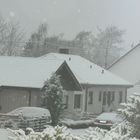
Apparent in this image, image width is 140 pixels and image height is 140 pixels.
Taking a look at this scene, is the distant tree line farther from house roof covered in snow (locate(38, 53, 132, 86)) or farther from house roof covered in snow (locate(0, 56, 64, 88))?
house roof covered in snow (locate(0, 56, 64, 88))

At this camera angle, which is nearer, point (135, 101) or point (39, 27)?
point (135, 101)

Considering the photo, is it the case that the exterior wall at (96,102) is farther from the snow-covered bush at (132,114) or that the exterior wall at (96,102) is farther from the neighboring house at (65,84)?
the snow-covered bush at (132,114)

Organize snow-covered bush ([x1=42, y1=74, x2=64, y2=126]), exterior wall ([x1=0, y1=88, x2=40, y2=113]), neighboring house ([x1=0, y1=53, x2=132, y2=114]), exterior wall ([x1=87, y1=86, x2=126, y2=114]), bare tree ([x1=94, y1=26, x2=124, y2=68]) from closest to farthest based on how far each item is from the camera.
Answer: snow-covered bush ([x1=42, y1=74, x2=64, y2=126]) → exterior wall ([x1=0, y1=88, x2=40, y2=113]) → neighboring house ([x1=0, y1=53, x2=132, y2=114]) → exterior wall ([x1=87, y1=86, x2=126, y2=114]) → bare tree ([x1=94, y1=26, x2=124, y2=68])

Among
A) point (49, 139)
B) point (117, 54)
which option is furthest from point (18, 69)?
point (117, 54)

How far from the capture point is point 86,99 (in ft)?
142

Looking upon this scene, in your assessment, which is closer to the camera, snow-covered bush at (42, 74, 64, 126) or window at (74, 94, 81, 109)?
snow-covered bush at (42, 74, 64, 126)

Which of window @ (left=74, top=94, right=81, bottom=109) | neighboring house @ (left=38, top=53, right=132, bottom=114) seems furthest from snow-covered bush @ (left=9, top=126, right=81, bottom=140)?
window @ (left=74, top=94, right=81, bottom=109)

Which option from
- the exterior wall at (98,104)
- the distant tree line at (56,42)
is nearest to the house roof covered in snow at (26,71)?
the exterior wall at (98,104)

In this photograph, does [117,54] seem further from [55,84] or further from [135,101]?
[135,101]

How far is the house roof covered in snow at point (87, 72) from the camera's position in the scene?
44125mm

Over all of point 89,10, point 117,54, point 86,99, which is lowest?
point 86,99

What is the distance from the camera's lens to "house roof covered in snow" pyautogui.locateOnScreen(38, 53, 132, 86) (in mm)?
44125

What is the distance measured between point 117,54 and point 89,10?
62.9ft

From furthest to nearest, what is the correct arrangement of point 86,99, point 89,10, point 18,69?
point 89,10, point 86,99, point 18,69
